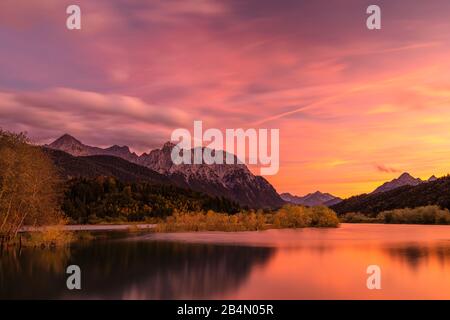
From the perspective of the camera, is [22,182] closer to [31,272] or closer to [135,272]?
[31,272]

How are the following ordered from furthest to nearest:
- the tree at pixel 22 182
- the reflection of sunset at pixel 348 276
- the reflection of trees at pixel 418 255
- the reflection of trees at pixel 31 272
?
the tree at pixel 22 182, the reflection of trees at pixel 418 255, the reflection of trees at pixel 31 272, the reflection of sunset at pixel 348 276

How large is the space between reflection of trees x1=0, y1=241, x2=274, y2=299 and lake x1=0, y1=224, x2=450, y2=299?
60 millimetres

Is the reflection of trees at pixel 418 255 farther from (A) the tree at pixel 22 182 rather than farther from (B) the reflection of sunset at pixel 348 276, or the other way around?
(A) the tree at pixel 22 182

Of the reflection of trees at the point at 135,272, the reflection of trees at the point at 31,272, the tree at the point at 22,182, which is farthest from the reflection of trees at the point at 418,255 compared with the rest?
the tree at the point at 22,182

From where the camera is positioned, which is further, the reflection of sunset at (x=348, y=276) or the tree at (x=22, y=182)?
the tree at (x=22, y=182)

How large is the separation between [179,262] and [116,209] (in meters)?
133

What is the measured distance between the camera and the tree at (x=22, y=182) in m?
54.2

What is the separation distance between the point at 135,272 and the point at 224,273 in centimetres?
719

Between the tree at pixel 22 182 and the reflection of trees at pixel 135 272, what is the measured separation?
7.69 metres

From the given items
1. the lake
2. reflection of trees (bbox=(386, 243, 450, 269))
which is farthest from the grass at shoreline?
reflection of trees (bbox=(386, 243, 450, 269))

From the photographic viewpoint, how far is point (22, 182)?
54781 millimetres

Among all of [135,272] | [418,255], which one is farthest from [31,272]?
[418,255]
